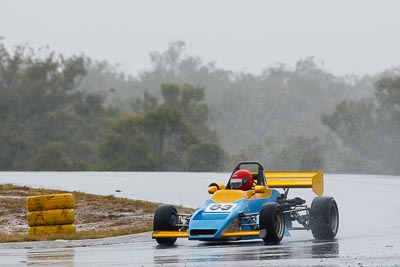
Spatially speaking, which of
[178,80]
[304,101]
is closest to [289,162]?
[304,101]

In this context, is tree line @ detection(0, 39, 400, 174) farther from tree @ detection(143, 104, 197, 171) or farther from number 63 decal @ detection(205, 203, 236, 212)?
number 63 decal @ detection(205, 203, 236, 212)

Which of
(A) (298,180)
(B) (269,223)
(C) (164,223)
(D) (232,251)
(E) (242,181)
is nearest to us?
(D) (232,251)

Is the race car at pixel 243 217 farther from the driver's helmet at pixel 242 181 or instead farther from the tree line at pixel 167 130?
the tree line at pixel 167 130

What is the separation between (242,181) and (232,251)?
132 inches

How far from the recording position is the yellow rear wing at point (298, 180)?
22.0m

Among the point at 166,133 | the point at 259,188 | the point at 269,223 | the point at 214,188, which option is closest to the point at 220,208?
the point at 269,223

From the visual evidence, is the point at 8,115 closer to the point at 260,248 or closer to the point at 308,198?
the point at 308,198

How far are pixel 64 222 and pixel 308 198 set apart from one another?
11.9 metres

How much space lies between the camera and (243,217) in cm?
1897

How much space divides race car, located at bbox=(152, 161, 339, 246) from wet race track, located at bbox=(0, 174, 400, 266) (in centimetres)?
23

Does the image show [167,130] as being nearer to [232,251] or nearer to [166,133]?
[166,133]

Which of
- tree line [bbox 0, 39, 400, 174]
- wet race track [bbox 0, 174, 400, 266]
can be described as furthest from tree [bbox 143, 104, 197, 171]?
wet race track [bbox 0, 174, 400, 266]

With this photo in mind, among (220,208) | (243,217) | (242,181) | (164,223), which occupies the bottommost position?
(164,223)

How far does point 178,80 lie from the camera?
15200 centimetres
